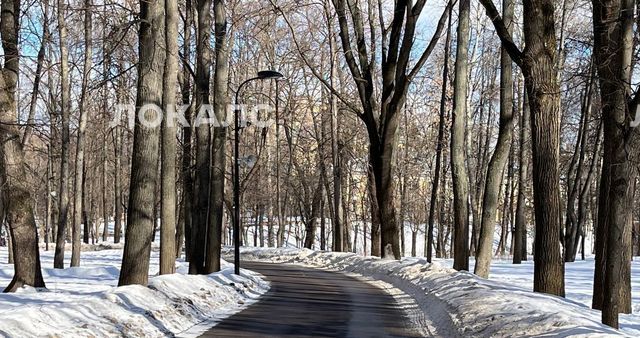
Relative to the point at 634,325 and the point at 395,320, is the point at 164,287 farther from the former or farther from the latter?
the point at 634,325

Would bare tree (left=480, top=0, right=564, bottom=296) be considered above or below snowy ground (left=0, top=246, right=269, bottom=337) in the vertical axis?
above

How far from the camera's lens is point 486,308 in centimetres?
1159

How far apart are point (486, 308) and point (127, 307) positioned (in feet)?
18.1

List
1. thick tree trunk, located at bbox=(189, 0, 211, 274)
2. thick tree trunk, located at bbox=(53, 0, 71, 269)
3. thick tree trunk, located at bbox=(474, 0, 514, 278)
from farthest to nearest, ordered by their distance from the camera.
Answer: thick tree trunk, located at bbox=(53, 0, 71, 269), thick tree trunk, located at bbox=(189, 0, 211, 274), thick tree trunk, located at bbox=(474, 0, 514, 278)

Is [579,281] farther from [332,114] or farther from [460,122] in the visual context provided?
[332,114]

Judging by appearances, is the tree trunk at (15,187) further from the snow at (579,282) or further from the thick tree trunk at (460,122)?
the thick tree trunk at (460,122)

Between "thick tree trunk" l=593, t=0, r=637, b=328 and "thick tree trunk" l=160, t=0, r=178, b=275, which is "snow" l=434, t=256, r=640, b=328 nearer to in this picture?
"thick tree trunk" l=593, t=0, r=637, b=328

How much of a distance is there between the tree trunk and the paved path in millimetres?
5030

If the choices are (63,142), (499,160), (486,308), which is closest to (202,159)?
(63,142)

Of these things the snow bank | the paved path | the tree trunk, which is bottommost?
the paved path

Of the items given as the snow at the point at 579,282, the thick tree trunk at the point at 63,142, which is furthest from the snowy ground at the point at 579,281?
the thick tree trunk at the point at 63,142

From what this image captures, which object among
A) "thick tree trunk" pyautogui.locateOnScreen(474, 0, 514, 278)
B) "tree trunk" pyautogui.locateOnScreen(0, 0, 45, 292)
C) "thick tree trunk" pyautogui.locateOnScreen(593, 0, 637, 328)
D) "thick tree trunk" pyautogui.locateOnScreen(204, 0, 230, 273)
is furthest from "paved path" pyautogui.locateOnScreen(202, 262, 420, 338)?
"tree trunk" pyautogui.locateOnScreen(0, 0, 45, 292)

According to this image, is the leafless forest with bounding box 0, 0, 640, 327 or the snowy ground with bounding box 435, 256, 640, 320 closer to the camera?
the leafless forest with bounding box 0, 0, 640, 327

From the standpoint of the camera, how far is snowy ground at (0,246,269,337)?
8.94 metres
